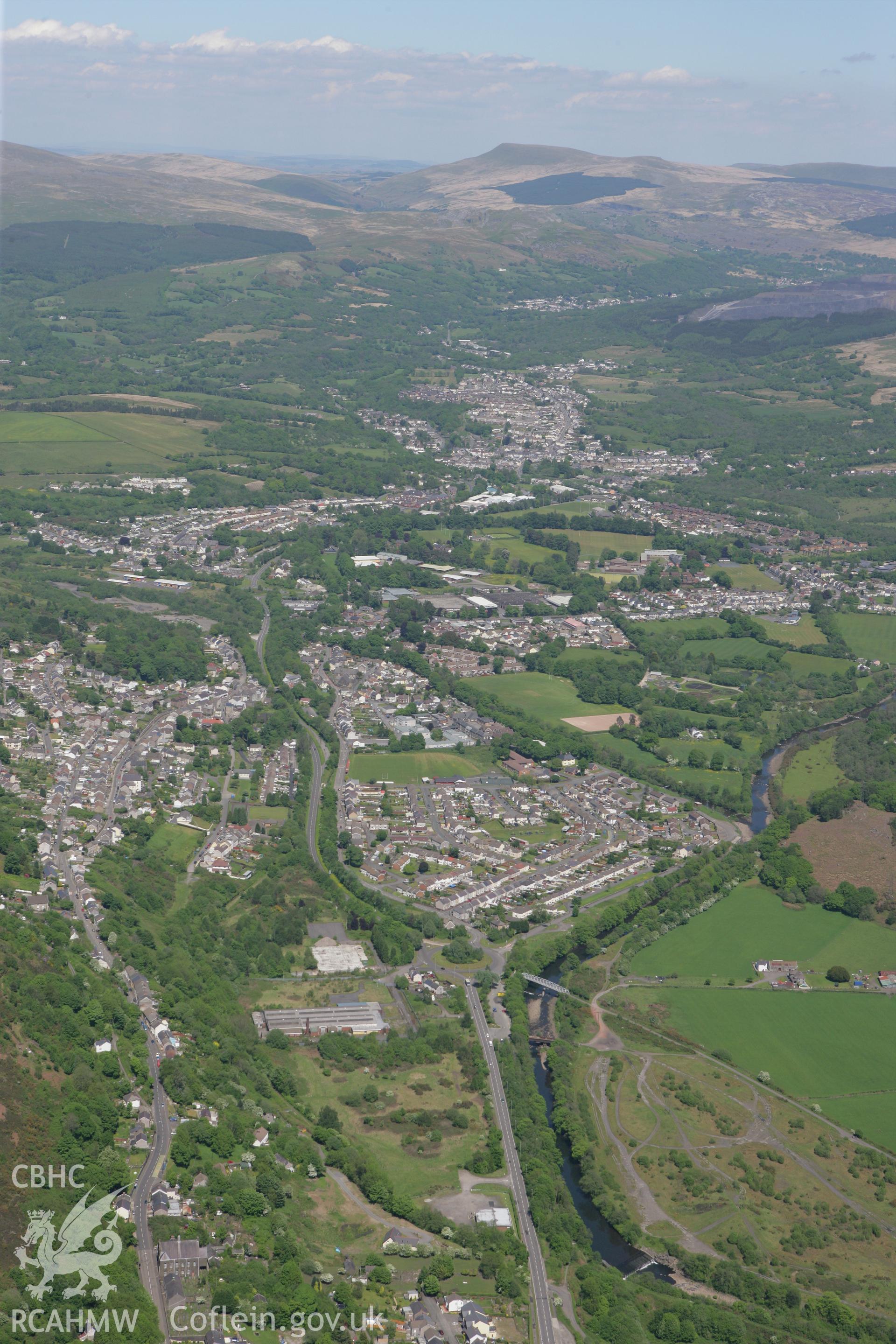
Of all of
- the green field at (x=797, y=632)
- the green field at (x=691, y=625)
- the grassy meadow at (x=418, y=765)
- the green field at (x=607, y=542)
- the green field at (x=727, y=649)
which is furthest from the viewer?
the green field at (x=607, y=542)

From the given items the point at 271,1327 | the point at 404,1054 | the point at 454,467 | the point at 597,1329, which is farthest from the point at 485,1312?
the point at 454,467

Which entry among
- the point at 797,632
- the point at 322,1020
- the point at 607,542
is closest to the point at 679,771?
the point at 797,632

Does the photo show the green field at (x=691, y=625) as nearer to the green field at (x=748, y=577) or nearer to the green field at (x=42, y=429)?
the green field at (x=748, y=577)

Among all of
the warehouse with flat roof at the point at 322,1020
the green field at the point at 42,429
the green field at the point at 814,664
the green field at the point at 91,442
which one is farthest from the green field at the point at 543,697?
the green field at the point at 42,429

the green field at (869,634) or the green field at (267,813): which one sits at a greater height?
the green field at (869,634)

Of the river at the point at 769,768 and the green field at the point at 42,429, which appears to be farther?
the green field at the point at 42,429
